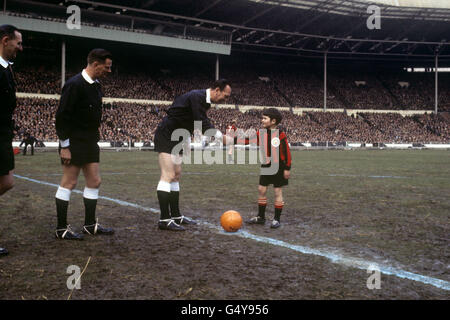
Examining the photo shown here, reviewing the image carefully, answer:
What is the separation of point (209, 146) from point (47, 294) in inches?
1086

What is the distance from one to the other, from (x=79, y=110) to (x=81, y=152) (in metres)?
0.49

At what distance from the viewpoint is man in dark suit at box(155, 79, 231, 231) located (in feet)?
17.0

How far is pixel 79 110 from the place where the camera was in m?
4.73

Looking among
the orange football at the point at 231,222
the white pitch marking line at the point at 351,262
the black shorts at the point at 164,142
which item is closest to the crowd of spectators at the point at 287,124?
the black shorts at the point at 164,142

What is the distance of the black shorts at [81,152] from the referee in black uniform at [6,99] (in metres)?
0.70

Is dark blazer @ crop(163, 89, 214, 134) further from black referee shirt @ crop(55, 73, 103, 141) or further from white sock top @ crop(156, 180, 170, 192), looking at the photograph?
black referee shirt @ crop(55, 73, 103, 141)

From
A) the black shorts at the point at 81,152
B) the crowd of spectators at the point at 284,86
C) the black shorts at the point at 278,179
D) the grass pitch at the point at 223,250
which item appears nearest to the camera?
the grass pitch at the point at 223,250

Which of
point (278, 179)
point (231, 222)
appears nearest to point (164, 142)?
point (231, 222)

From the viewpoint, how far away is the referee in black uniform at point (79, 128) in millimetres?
4602

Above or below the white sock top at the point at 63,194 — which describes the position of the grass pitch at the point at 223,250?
below

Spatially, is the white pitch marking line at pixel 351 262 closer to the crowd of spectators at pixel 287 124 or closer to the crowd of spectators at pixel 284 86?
the crowd of spectators at pixel 287 124

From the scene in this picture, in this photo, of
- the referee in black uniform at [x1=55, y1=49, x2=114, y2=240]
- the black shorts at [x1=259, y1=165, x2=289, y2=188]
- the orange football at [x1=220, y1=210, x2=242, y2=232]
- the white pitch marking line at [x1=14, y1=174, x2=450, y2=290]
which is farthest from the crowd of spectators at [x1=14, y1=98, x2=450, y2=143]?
the white pitch marking line at [x1=14, y1=174, x2=450, y2=290]

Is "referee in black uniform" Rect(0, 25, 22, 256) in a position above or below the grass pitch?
above

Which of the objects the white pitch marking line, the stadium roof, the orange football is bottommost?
the white pitch marking line
